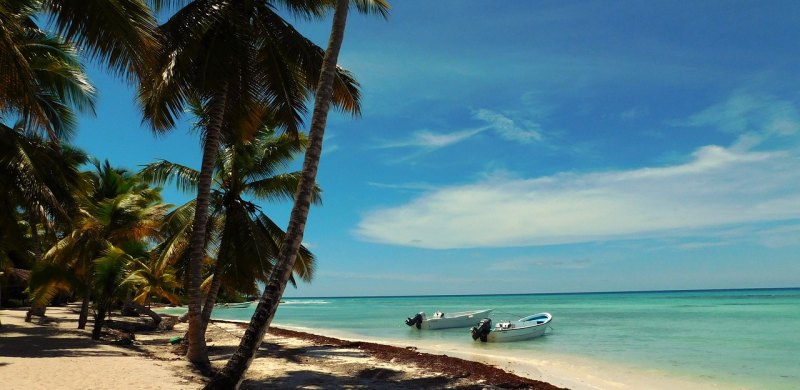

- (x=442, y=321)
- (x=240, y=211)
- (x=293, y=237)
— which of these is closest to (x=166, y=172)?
(x=240, y=211)

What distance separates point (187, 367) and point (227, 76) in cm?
642

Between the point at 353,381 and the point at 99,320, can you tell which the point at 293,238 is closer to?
the point at 353,381

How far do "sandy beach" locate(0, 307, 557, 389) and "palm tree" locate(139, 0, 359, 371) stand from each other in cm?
167

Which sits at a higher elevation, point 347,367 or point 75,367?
point 75,367

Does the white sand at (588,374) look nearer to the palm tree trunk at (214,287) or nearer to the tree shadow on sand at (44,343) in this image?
the palm tree trunk at (214,287)

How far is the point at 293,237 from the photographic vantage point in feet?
24.0

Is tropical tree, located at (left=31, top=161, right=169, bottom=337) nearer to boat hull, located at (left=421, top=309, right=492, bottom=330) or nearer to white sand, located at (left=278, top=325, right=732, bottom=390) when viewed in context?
white sand, located at (left=278, top=325, right=732, bottom=390)

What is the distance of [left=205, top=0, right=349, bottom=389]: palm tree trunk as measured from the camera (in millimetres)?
6750

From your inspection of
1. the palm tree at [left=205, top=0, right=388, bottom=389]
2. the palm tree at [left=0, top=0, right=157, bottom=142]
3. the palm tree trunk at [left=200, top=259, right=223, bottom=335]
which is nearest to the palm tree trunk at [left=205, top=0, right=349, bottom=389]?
the palm tree at [left=205, top=0, right=388, bottom=389]

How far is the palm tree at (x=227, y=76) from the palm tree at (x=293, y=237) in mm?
2669

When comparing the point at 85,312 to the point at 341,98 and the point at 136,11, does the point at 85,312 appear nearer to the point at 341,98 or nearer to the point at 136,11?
the point at 341,98

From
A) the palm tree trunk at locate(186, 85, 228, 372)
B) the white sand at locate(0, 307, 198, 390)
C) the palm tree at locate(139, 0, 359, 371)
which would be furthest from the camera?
the palm tree trunk at locate(186, 85, 228, 372)

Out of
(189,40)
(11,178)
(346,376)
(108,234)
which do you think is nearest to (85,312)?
(108,234)

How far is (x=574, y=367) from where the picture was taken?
16.7 metres
